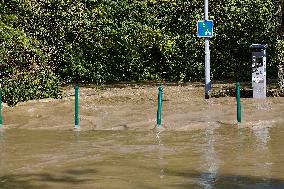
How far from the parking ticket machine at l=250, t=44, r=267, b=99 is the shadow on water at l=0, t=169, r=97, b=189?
1057 centimetres

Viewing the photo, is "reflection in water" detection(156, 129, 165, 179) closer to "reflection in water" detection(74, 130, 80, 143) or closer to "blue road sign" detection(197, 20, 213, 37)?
"reflection in water" detection(74, 130, 80, 143)

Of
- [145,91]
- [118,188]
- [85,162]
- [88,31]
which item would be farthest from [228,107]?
[88,31]

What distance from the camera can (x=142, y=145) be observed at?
456 inches

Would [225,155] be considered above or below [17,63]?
below

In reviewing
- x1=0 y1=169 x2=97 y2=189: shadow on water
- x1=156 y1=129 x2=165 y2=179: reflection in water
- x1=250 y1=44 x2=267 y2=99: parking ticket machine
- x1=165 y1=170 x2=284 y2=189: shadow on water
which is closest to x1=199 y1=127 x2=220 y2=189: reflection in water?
x1=165 y1=170 x2=284 y2=189: shadow on water

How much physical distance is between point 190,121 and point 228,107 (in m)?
2.78

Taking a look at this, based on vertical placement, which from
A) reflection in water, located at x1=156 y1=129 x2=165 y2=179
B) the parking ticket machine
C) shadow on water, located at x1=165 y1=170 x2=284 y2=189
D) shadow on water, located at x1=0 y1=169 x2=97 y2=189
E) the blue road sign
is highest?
the blue road sign

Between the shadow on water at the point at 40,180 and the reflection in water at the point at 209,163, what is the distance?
5.49 feet

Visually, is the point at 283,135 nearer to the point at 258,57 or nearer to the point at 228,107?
the point at 228,107

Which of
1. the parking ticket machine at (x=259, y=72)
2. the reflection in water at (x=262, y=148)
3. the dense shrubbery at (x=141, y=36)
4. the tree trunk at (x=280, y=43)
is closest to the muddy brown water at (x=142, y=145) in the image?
the reflection in water at (x=262, y=148)

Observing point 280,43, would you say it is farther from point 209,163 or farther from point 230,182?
point 230,182

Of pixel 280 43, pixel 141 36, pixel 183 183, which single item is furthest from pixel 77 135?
pixel 141 36

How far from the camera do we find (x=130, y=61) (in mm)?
28375

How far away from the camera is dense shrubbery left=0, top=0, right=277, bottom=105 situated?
81.7ft
